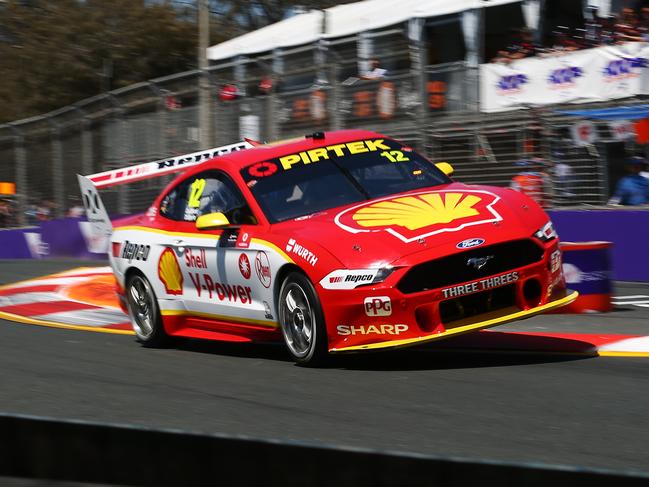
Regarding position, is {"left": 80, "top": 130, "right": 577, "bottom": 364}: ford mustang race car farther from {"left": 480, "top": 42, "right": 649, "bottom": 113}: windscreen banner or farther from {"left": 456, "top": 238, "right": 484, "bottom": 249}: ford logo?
{"left": 480, "top": 42, "right": 649, "bottom": 113}: windscreen banner

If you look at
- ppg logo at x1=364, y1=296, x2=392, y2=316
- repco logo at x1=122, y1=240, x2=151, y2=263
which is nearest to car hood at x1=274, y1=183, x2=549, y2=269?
ppg logo at x1=364, y1=296, x2=392, y2=316

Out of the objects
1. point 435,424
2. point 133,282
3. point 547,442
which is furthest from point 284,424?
point 133,282

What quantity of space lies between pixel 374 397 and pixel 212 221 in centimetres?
218

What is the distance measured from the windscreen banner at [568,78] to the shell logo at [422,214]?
7.65 m

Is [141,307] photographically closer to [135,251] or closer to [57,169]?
[135,251]

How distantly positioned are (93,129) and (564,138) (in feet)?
35.9

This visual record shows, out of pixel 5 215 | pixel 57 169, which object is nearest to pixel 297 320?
pixel 57 169

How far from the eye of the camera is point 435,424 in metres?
5.52

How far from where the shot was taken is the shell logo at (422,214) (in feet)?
23.4

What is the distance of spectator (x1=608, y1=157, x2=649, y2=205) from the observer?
13500 millimetres

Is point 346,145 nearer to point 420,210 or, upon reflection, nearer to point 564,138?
point 420,210

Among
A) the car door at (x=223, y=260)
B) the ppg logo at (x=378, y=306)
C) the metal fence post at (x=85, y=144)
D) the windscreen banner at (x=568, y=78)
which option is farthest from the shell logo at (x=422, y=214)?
the metal fence post at (x=85, y=144)

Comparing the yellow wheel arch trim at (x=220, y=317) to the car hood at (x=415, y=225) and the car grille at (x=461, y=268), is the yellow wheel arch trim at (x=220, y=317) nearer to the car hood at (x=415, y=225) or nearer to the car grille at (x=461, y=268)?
the car hood at (x=415, y=225)

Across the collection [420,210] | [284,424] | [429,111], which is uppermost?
[429,111]
